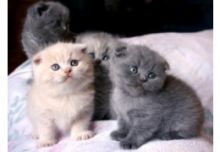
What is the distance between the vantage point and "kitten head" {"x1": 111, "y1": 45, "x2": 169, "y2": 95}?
72 cm

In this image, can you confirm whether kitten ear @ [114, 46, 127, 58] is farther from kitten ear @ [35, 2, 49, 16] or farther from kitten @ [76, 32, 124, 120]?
kitten ear @ [35, 2, 49, 16]

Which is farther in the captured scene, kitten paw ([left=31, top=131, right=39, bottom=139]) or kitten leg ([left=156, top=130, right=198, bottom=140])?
kitten paw ([left=31, top=131, right=39, bottom=139])

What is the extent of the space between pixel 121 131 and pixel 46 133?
0.52ft

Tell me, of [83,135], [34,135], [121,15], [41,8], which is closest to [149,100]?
[83,135]

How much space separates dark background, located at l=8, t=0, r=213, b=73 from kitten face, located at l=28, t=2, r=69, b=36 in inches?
6.8

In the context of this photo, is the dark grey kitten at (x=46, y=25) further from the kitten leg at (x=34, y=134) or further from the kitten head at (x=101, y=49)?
the kitten leg at (x=34, y=134)

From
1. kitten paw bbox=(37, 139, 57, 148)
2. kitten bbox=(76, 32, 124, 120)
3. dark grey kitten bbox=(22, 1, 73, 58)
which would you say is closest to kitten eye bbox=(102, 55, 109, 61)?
kitten bbox=(76, 32, 124, 120)

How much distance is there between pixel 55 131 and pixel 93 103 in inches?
4.0

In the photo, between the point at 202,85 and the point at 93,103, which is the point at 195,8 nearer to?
the point at 202,85

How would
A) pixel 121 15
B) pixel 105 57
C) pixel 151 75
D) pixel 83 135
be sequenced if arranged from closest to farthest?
pixel 151 75 → pixel 83 135 → pixel 105 57 → pixel 121 15

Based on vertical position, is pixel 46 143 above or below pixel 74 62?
below

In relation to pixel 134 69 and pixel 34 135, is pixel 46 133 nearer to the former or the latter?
pixel 34 135

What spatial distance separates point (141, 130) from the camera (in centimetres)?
74

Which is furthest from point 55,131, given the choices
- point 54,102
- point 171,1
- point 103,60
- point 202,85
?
point 171,1
